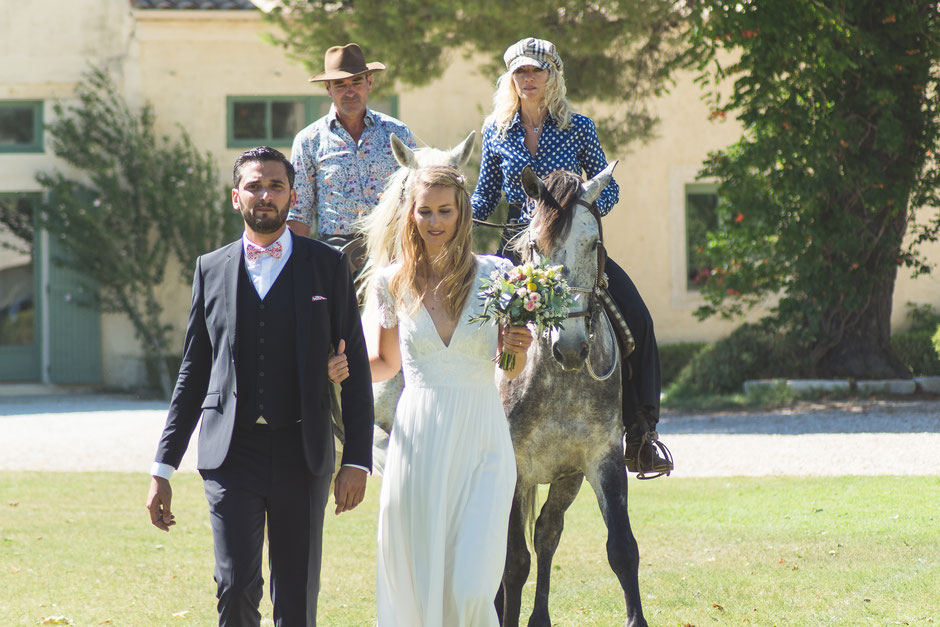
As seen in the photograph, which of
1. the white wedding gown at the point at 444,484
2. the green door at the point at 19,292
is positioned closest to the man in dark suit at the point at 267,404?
the white wedding gown at the point at 444,484

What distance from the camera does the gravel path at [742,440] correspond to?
36.4ft

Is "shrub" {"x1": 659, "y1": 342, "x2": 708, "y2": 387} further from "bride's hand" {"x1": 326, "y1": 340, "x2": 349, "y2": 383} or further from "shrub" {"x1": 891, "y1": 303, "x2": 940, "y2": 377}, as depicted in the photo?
"bride's hand" {"x1": 326, "y1": 340, "x2": 349, "y2": 383}

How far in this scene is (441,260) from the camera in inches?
184

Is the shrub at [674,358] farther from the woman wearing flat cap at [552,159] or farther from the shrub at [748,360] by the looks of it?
the woman wearing flat cap at [552,159]

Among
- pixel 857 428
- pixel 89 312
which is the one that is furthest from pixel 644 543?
pixel 89 312

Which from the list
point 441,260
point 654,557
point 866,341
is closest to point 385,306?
point 441,260

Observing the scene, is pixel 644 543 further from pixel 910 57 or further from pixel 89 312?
pixel 89 312

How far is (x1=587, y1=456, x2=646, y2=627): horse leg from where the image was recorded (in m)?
5.18

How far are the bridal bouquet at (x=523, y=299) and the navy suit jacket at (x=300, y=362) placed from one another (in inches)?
20.0

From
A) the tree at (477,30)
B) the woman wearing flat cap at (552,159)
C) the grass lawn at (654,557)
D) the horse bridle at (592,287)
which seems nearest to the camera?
the horse bridle at (592,287)

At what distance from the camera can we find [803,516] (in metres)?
8.73

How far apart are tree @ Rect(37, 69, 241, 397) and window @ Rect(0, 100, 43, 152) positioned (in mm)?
405

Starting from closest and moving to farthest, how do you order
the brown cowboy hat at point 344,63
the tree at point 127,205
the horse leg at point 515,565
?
the horse leg at point 515,565, the brown cowboy hat at point 344,63, the tree at point 127,205

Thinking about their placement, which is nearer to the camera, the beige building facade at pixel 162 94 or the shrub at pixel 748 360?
the shrub at pixel 748 360
